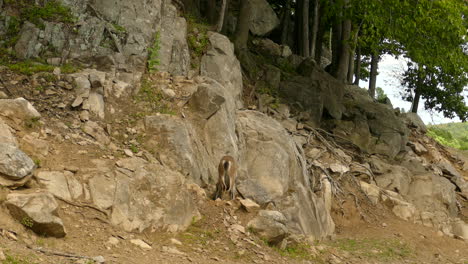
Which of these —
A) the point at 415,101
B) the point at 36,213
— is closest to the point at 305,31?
the point at 415,101

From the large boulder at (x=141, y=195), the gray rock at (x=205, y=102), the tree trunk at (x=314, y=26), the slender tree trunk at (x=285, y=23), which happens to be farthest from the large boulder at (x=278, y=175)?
the slender tree trunk at (x=285, y=23)

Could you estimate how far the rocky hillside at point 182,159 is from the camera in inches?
319

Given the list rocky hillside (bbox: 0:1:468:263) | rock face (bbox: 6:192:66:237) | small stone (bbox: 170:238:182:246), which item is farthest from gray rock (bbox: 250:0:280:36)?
rock face (bbox: 6:192:66:237)

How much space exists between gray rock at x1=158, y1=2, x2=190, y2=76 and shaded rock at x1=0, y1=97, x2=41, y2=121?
170 inches

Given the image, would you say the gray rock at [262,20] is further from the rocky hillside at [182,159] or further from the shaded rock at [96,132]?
the shaded rock at [96,132]

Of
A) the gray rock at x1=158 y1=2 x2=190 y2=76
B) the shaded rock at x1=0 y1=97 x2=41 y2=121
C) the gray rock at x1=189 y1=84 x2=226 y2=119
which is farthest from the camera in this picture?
the gray rock at x1=158 y1=2 x2=190 y2=76

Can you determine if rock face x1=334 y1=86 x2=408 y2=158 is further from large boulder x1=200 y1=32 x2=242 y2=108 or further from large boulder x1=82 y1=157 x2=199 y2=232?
large boulder x1=82 y1=157 x2=199 y2=232

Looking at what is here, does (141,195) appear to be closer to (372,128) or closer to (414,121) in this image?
(372,128)

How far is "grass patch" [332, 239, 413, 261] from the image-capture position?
39.9 ft

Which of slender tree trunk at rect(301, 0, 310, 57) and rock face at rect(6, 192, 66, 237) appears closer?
rock face at rect(6, 192, 66, 237)

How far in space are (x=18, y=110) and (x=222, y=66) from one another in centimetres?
730

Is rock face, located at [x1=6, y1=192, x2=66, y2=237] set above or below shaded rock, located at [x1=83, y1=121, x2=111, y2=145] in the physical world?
below

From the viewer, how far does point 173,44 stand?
14234 millimetres

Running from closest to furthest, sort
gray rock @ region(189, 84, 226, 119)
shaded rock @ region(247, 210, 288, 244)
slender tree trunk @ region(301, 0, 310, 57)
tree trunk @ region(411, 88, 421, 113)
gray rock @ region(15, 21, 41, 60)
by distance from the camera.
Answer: shaded rock @ region(247, 210, 288, 244) < gray rock @ region(15, 21, 41, 60) < gray rock @ region(189, 84, 226, 119) < slender tree trunk @ region(301, 0, 310, 57) < tree trunk @ region(411, 88, 421, 113)
